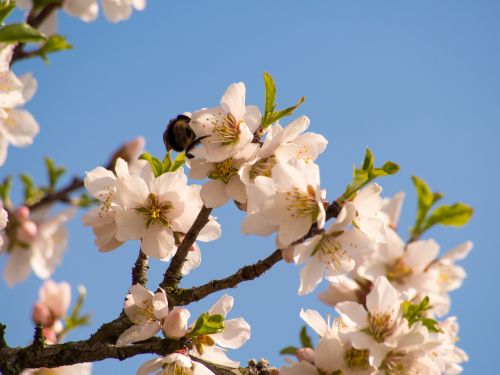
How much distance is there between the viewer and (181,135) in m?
2.03

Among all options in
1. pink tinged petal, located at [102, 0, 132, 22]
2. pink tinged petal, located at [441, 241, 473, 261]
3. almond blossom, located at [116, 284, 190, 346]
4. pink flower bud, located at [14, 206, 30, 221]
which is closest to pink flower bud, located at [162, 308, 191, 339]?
almond blossom, located at [116, 284, 190, 346]

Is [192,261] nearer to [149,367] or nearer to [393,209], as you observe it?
[149,367]

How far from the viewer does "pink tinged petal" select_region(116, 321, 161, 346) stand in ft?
6.27

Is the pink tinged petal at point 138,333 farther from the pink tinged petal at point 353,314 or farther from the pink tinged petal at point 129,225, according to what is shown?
the pink tinged petal at point 353,314

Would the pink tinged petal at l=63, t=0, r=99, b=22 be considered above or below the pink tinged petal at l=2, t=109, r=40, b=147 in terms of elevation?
above

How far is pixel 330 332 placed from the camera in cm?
196

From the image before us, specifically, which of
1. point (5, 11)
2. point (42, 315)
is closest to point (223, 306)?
point (5, 11)

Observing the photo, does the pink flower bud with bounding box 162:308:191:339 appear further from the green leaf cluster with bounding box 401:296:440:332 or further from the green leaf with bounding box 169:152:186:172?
the green leaf cluster with bounding box 401:296:440:332

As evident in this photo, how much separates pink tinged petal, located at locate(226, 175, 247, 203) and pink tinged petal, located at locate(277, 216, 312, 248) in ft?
0.67

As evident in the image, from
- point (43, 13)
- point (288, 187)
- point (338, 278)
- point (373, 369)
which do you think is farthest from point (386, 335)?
point (43, 13)

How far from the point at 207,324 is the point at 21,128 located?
150cm

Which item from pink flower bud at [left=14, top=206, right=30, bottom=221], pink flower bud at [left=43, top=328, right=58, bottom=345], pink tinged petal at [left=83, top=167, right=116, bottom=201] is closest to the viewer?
pink tinged petal at [left=83, top=167, right=116, bottom=201]

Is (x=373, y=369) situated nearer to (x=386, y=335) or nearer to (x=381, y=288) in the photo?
(x=386, y=335)

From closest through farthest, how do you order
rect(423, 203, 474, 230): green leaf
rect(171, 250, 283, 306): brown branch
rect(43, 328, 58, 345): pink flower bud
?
1. rect(171, 250, 283, 306): brown branch
2. rect(423, 203, 474, 230): green leaf
3. rect(43, 328, 58, 345): pink flower bud
